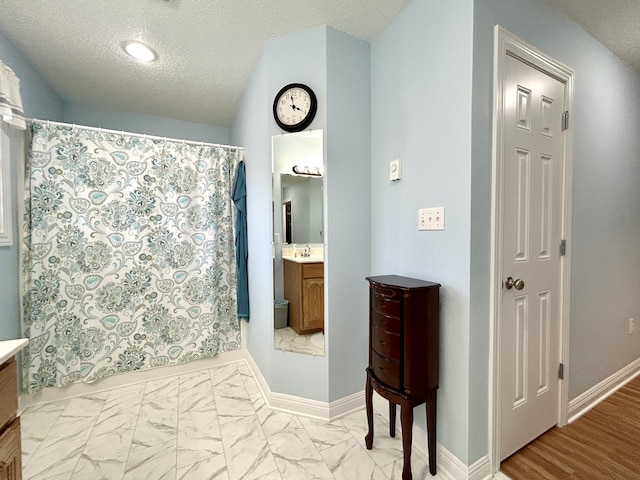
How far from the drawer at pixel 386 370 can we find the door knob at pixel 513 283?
0.68 metres

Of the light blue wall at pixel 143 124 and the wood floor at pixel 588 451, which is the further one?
the light blue wall at pixel 143 124

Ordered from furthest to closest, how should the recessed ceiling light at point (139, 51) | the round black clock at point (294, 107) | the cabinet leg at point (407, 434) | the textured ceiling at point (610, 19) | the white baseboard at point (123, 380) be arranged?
the white baseboard at point (123, 380) < the recessed ceiling light at point (139, 51) < the round black clock at point (294, 107) < the textured ceiling at point (610, 19) < the cabinet leg at point (407, 434)

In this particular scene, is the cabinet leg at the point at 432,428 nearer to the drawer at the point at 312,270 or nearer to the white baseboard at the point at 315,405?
the white baseboard at the point at 315,405

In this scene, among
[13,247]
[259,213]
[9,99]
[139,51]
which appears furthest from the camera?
[259,213]

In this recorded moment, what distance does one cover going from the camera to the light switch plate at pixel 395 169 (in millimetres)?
1532

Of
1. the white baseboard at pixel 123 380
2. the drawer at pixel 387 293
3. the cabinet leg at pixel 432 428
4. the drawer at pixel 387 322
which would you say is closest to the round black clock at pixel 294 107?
the drawer at pixel 387 293

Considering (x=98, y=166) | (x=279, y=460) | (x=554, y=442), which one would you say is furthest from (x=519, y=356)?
(x=98, y=166)

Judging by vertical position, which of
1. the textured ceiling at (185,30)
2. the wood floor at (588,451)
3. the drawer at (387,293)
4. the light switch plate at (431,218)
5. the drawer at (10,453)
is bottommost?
the wood floor at (588,451)

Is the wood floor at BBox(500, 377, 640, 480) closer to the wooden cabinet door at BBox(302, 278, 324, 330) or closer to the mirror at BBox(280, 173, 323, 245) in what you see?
the wooden cabinet door at BBox(302, 278, 324, 330)

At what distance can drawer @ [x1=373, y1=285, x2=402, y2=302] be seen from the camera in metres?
1.23

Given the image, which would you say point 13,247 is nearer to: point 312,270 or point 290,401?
point 312,270

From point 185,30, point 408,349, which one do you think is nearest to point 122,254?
point 185,30

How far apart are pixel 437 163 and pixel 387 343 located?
94cm

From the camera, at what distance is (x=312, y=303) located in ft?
5.69
